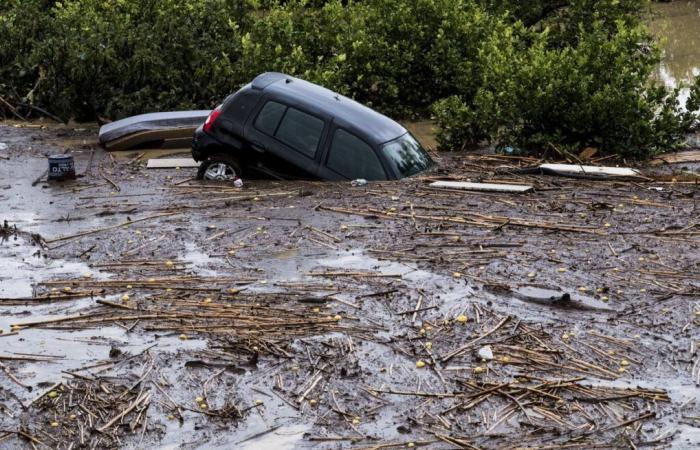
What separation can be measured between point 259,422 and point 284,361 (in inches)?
35.2

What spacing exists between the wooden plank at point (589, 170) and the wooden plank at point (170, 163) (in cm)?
508

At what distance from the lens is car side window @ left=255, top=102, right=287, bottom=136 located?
13531 millimetres

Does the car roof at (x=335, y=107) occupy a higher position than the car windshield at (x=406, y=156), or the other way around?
the car roof at (x=335, y=107)

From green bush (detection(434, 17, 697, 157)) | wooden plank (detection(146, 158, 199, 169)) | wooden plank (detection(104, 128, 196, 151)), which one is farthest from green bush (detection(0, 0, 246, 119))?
green bush (detection(434, 17, 697, 157))

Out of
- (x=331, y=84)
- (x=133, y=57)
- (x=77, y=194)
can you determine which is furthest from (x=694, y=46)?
(x=77, y=194)

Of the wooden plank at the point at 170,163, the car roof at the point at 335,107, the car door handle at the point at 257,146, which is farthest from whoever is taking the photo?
the wooden plank at the point at 170,163

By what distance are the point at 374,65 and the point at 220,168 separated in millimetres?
8026

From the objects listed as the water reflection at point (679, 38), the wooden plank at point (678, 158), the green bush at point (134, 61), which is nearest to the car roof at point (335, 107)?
the wooden plank at point (678, 158)

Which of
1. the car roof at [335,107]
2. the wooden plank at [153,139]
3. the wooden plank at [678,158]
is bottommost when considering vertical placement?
the wooden plank at [153,139]

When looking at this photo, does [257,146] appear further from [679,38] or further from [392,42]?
[679,38]

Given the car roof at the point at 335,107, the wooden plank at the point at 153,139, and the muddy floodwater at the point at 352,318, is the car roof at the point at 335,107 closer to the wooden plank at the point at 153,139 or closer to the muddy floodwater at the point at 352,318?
the muddy floodwater at the point at 352,318

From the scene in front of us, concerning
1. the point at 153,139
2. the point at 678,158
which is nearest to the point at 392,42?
the point at 153,139

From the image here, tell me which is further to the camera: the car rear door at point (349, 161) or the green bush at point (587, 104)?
the green bush at point (587, 104)

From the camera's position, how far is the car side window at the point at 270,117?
1353 cm
